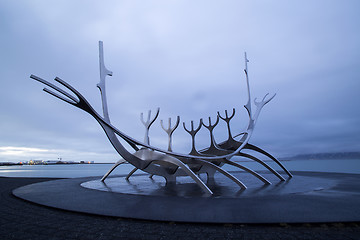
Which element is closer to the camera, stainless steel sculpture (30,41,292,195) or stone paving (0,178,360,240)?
stone paving (0,178,360,240)

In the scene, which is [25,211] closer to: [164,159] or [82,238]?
[82,238]

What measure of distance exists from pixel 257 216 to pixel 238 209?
822 mm

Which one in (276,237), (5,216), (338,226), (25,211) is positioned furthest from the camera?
(25,211)

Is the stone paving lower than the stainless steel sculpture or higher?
lower

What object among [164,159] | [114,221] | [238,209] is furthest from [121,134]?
[238,209]

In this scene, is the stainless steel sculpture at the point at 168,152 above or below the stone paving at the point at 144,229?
above

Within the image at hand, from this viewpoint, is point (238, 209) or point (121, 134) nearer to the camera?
point (238, 209)

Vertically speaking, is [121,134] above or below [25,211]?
above

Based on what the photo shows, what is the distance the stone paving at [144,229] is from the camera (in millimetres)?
4305

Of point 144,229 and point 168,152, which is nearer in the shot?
point 144,229

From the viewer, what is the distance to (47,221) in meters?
5.38

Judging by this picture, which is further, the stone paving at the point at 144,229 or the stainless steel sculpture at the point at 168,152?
the stainless steel sculpture at the point at 168,152

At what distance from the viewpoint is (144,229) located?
187 inches

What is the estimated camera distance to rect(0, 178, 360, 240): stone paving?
14.1 feet
